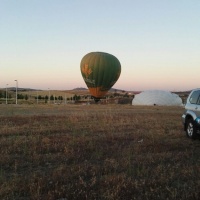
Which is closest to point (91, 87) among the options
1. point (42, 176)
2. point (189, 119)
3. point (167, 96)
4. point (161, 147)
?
point (167, 96)

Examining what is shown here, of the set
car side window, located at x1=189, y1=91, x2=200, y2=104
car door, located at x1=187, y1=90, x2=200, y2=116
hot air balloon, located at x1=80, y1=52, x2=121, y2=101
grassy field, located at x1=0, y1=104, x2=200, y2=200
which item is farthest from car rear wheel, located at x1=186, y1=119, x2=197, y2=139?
hot air balloon, located at x1=80, y1=52, x2=121, y2=101

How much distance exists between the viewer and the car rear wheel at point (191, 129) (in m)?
14.6

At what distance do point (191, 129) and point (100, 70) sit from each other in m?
39.8

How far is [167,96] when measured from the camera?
8481 centimetres

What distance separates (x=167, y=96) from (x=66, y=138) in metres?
72.6

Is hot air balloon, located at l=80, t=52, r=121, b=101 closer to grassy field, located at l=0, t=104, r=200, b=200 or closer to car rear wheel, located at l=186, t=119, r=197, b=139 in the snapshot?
car rear wheel, located at l=186, t=119, r=197, b=139

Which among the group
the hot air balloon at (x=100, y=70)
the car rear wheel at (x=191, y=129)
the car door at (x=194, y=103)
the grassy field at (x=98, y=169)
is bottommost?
the grassy field at (x=98, y=169)

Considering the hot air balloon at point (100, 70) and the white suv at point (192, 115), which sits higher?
the hot air balloon at point (100, 70)

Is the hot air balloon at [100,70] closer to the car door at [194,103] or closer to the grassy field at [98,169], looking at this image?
the car door at [194,103]

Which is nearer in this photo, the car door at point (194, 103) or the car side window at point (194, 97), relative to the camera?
the car door at point (194, 103)

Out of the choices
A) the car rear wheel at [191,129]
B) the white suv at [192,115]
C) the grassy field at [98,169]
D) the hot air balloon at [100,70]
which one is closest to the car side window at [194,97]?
the white suv at [192,115]

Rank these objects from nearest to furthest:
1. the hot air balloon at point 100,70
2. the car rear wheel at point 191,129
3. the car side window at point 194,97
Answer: the car rear wheel at point 191,129 < the car side window at point 194,97 < the hot air balloon at point 100,70

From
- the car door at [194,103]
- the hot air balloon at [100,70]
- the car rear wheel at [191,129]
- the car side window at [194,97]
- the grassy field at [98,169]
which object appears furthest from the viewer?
the hot air balloon at [100,70]

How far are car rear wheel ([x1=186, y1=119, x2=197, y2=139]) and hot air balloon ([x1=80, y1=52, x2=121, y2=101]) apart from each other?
129 feet
